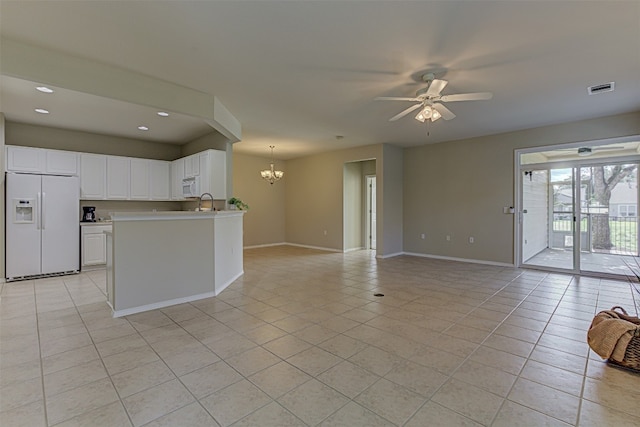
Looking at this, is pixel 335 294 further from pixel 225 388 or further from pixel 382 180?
pixel 382 180

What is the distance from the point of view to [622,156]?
5.00 m

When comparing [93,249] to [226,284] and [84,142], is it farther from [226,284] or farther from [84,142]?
[226,284]

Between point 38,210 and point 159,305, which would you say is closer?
point 159,305

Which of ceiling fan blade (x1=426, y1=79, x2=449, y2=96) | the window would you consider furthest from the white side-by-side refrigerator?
the window

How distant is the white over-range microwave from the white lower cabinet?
4.87 feet

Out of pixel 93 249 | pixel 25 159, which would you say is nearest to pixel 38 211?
pixel 25 159

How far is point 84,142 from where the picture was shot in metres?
5.83

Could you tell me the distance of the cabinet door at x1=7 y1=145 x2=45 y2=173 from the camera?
491cm

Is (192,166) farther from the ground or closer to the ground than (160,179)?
farther from the ground

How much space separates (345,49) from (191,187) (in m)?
4.23

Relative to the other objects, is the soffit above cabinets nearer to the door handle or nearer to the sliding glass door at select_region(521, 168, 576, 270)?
the door handle

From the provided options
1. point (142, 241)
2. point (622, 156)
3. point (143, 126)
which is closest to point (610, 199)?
point (622, 156)

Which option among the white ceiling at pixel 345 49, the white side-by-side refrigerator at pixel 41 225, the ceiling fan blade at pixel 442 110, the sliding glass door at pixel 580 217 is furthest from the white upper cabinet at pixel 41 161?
the sliding glass door at pixel 580 217

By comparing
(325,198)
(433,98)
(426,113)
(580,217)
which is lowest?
(580,217)
